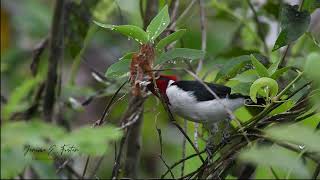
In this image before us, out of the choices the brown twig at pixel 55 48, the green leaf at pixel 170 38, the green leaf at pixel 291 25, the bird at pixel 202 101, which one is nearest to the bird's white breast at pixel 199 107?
the bird at pixel 202 101

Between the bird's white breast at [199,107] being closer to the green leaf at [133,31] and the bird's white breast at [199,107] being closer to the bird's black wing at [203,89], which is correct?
the bird's black wing at [203,89]

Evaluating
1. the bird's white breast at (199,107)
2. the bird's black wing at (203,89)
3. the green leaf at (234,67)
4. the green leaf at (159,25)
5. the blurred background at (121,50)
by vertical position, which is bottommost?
the blurred background at (121,50)

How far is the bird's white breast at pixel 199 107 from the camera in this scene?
4.26 ft

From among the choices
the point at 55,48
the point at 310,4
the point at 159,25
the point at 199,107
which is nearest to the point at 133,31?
the point at 159,25

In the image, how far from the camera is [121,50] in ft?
8.46

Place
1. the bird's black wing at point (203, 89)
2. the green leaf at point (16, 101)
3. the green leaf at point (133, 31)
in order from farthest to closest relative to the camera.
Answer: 1. the green leaf at point (16, 101)
2. the bird's black wing at point (203, 89)
3. the green leaf at point (133, 31)

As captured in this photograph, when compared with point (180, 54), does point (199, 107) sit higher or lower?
lower

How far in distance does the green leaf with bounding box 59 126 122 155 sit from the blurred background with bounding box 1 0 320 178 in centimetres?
51

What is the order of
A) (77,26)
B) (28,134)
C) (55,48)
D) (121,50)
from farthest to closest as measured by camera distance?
(121,50) < (77,26) < (55,48) < (28,134)

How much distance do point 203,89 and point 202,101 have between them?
1.4 inches

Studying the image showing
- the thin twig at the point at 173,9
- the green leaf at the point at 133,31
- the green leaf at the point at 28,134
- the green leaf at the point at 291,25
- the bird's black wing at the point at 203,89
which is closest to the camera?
the green leaf at the point at 28,134

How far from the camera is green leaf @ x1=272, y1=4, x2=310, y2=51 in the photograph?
1203mm

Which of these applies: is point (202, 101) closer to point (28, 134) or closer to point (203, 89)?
point (203, 89)

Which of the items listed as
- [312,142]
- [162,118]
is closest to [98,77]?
[162,118]
